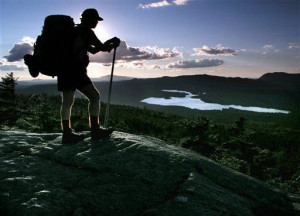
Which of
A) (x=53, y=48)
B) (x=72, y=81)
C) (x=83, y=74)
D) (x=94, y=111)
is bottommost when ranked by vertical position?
(x=94, y=111)

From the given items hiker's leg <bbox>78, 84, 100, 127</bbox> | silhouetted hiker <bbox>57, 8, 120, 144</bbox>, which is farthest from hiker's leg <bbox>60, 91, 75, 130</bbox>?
hiker's leg <bbox>78, 84, 100, 127</bbox>

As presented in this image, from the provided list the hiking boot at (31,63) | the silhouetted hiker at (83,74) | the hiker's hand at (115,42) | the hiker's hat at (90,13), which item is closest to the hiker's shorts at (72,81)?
the silhouetted hiker at (83,74)

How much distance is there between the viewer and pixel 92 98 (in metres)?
Answer: 5.52

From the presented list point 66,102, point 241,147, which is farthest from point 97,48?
point 241,147

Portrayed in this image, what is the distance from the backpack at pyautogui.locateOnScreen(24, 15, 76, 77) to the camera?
4.87 meters

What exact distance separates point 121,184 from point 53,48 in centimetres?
264

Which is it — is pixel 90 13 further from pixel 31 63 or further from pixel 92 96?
pixel 92 96

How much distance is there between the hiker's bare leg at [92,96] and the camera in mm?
5414

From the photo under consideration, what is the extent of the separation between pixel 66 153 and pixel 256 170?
610 centimetres

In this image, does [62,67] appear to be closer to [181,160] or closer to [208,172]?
[181,160]

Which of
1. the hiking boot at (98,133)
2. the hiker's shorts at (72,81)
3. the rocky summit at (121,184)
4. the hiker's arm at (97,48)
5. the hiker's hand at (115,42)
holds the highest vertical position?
the hiker's hand at (115,42)

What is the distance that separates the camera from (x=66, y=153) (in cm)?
475

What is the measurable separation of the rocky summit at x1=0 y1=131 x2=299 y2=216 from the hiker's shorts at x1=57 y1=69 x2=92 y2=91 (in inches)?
41.0

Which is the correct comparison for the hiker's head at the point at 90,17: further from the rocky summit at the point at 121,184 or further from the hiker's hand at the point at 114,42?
the rocky summit at the point at 121,184
